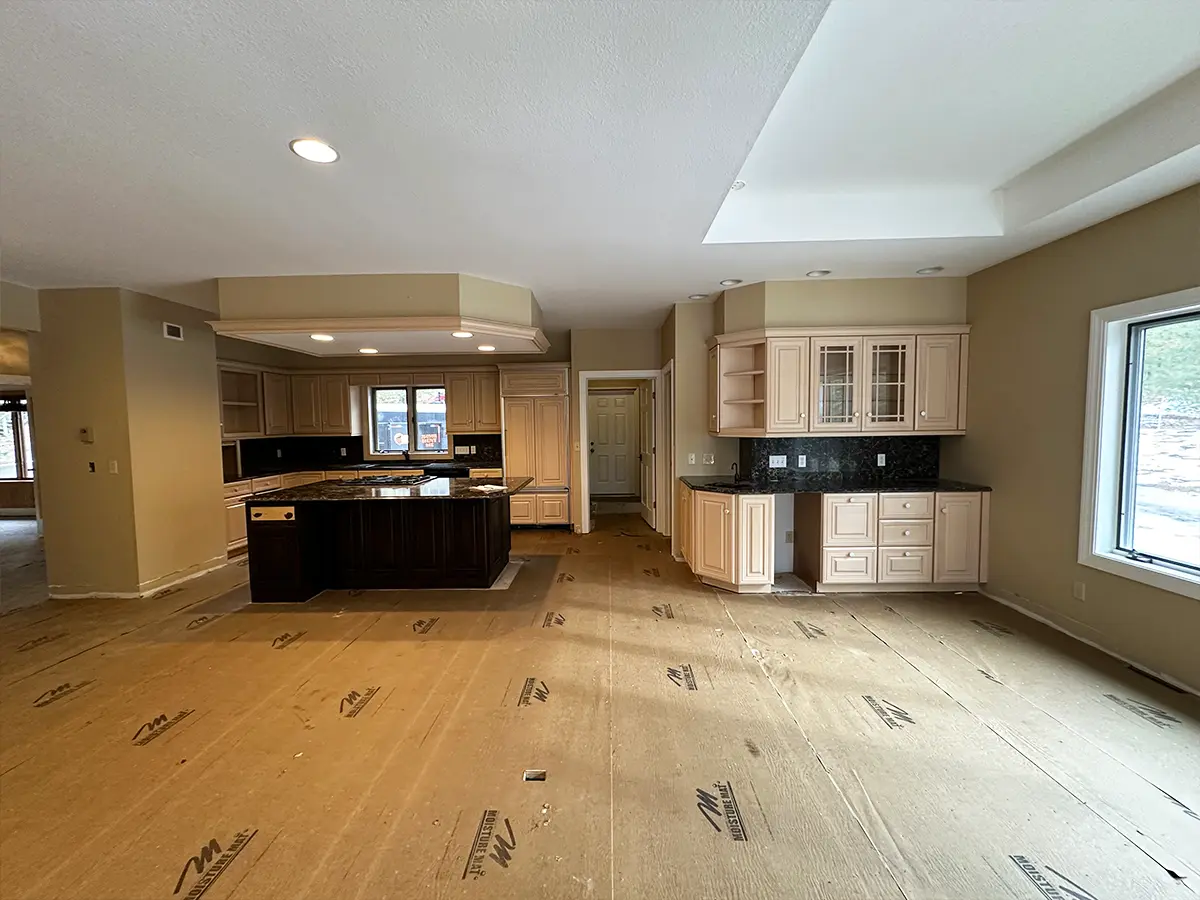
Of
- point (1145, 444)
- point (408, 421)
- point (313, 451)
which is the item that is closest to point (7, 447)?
point (313, 451)

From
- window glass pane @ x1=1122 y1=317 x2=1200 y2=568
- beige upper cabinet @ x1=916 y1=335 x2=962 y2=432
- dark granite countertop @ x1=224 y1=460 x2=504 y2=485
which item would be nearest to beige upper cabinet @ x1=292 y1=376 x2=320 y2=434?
dark granite countertop @ x1=224 y1=460 x2=504 y2=485

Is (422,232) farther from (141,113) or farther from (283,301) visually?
(283,301)

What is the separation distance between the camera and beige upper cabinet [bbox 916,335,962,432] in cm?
425

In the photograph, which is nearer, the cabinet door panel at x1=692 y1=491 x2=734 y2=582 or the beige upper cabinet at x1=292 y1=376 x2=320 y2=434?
the cabinet door panel at x1=692 y1=491 x2=734 y2=582

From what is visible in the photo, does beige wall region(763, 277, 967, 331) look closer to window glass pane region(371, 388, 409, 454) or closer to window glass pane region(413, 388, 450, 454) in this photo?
window glass pane region(413, 388, 450, 454)

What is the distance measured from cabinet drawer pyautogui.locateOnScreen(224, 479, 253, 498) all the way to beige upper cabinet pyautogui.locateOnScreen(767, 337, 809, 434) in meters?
5.73

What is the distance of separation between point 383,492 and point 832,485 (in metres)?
3.90

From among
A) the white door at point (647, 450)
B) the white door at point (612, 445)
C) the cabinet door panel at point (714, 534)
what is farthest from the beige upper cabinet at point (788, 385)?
the white door at point (612, 445)

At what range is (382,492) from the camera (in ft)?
14.6

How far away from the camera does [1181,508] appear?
9.12 ft

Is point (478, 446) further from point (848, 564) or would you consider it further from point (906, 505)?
point (906, 505)

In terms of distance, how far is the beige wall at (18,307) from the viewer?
13.0 feet

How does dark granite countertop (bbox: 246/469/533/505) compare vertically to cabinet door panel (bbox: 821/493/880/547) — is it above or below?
above

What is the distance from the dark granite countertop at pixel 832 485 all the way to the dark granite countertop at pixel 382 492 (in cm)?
184
